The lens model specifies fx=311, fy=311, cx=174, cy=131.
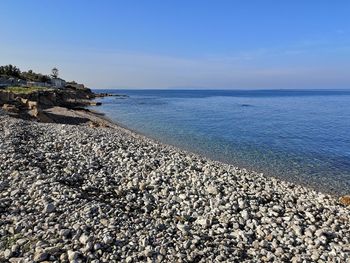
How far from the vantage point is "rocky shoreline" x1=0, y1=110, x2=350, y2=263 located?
7.39m

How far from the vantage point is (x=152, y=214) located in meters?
9.61

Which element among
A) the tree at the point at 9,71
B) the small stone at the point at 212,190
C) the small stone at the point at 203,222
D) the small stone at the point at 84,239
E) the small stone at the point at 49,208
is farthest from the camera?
the tree at the point at 9,71

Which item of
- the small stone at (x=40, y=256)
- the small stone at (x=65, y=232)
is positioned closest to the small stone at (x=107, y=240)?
the small stone at (x=65, y=232)

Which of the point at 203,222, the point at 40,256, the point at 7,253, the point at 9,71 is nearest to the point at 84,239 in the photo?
the point at 40,256

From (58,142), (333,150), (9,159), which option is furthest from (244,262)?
(333,150)

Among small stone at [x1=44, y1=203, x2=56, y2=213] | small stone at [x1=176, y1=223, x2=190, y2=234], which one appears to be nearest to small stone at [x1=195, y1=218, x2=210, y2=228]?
small stone at [x1=176, y1=223, x2=190, y2=234]

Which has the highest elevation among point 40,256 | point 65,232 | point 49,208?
point 49,208

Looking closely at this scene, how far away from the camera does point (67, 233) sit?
7695 mm

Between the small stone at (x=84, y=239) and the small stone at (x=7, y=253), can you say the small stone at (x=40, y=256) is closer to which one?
the small stone at (x=7, y=253)

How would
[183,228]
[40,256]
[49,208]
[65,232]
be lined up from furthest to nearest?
[49,208] → [183,228] → [65,232] → [40,256]

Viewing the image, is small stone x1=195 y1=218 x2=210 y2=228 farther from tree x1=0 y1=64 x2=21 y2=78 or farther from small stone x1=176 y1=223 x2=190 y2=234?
tree x1=0 y1=64 x2=21 y2=78

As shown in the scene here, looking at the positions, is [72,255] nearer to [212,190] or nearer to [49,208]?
[49,208]

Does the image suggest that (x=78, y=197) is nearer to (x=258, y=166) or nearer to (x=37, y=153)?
(x=37, y=153)

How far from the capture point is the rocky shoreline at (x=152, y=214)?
7391 mm
